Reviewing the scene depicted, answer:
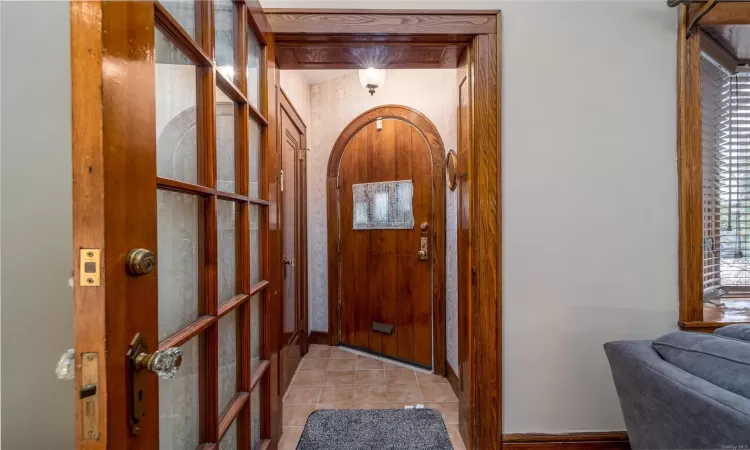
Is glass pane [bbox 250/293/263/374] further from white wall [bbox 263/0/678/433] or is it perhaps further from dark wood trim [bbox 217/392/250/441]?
white wall [bbox 263/0/678/433]

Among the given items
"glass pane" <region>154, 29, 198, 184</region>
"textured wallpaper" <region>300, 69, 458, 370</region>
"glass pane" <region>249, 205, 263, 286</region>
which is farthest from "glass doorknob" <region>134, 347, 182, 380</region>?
"textured wallpaper" <region>300, 69, 458, 370</region>

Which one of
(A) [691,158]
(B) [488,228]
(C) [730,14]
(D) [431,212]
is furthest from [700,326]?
(D) [431,212]

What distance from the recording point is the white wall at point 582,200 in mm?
1506

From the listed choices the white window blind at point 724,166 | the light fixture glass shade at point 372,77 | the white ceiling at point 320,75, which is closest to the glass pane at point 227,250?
the light fixture glass shade at point 372,77

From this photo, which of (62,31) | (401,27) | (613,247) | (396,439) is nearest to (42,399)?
(62,31)

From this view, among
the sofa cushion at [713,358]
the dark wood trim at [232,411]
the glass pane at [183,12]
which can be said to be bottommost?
the dark wood trim at [232,411]

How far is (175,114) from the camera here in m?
0.83

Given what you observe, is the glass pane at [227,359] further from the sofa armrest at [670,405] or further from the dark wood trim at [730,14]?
the dark wood trim at [730,14]

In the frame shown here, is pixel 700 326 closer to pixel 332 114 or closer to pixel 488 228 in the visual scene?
pixel 488 228

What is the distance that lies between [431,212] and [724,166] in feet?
5.35

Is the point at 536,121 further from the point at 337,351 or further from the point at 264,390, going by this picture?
the point at 337,351

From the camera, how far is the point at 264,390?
4.39 ft

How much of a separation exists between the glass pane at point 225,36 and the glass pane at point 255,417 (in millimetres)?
1144

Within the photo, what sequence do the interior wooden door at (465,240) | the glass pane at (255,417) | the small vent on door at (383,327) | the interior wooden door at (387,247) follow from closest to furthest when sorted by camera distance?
the glass pane at (255,417) < the interior wooden door at (465,240) < the interior wooden door at (387,247) < the small vent on door at (383,327)
